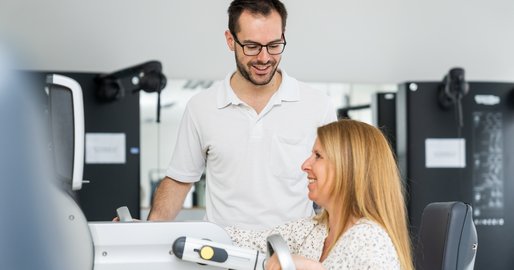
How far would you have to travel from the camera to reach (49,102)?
48.4 inches

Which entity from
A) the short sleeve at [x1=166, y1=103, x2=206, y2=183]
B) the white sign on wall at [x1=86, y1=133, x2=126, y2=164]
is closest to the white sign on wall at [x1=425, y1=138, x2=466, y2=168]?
the white sign on wall at [x1=86, y1=133, x2=126, y2=164]

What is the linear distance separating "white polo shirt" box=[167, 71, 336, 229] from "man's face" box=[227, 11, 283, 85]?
0.42 feet

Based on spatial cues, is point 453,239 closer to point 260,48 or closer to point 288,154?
point 288,154

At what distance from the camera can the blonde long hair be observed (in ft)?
5.69

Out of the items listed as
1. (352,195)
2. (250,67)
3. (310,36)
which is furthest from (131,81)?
(352,195)

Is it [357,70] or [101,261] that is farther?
[357,70]

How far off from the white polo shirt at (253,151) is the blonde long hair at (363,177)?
599mm

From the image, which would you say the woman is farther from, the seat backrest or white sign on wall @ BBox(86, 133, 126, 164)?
white sign on wall @ BBox(86, 133, 126, 164)

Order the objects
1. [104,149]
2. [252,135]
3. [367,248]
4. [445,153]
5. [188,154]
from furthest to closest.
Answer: [445,153] → [104,149] → [188,154] → [252,135] → [367,248]

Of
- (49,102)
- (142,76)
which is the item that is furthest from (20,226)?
(142,76)

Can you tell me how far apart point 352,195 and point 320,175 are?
0.28ft

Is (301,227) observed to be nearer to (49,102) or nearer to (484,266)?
(49,102)

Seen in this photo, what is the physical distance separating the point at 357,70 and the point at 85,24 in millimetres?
1760

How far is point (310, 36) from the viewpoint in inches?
205
